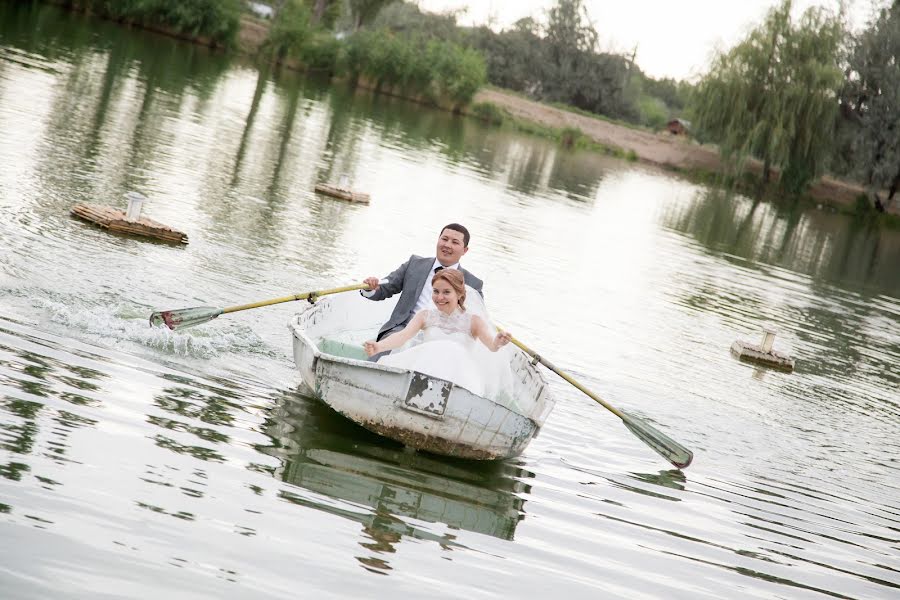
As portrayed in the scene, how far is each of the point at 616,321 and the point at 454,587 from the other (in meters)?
9.25

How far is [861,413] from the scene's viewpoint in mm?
11727

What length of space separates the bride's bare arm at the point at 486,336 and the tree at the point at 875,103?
41.6 meters

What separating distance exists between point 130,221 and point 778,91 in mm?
37330

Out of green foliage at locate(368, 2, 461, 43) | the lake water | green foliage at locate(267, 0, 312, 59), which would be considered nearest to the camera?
the lake water

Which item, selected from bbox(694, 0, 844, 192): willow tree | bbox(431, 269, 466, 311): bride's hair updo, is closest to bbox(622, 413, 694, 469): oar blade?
bbox(431, 269, 466, 311): bride's hair updo

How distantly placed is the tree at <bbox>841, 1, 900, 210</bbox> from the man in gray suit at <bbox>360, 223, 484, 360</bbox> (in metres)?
41.0

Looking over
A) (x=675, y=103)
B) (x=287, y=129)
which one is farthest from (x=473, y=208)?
(x=675, y=103)

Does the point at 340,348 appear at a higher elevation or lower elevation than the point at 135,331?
higher

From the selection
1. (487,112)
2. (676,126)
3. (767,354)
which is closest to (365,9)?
(487,112)

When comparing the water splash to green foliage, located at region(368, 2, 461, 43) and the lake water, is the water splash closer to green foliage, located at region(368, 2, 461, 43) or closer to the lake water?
the lake water

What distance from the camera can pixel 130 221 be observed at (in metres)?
12.0

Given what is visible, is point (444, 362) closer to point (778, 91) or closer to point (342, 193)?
point (342, 193)

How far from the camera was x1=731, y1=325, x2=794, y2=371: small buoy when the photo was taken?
1333 cm

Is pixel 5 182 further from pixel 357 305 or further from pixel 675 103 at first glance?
pixel 675 103
